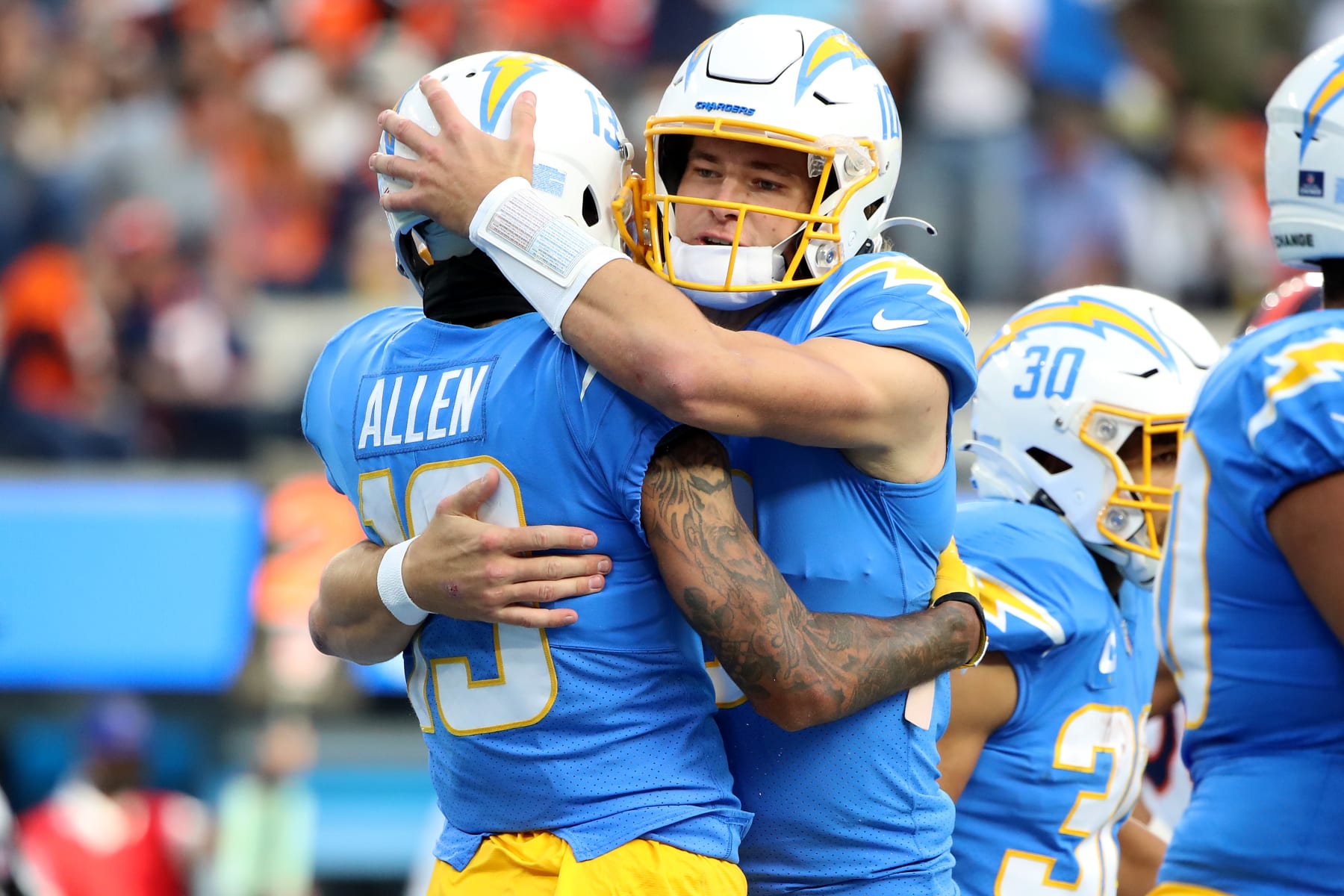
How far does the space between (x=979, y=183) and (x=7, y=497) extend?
554 centimetres

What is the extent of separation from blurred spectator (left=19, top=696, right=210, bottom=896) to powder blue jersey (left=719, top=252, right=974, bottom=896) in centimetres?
558

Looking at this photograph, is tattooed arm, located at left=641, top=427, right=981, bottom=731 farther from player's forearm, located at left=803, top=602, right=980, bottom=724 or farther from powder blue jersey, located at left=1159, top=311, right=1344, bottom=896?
powder blue jersey, located at left=1159, top=311, right=1344, bottom=896

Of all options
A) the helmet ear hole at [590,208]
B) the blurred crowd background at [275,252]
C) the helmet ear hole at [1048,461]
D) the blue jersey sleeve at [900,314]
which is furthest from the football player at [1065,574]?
the blurred crowd background at [275,252]

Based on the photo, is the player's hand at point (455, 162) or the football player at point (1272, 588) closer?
the football player at point (1272, 588)

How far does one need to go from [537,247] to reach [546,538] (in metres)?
0.47

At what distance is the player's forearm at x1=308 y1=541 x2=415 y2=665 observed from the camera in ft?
9.59

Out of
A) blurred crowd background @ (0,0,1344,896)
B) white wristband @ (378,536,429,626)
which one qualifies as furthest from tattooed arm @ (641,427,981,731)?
blurred crowd background @ (0,0,1344,896)

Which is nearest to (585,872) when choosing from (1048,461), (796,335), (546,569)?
(546,569)

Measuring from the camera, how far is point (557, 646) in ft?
8.76

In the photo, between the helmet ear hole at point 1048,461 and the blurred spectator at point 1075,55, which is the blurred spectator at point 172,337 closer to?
the blurred spectator at point 1075,55

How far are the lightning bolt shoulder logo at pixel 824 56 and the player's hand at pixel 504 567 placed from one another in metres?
0.93

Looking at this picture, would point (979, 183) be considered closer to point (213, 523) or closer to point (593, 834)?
point (213, 523)

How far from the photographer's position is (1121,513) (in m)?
3.66

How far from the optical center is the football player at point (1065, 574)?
11.3ft
